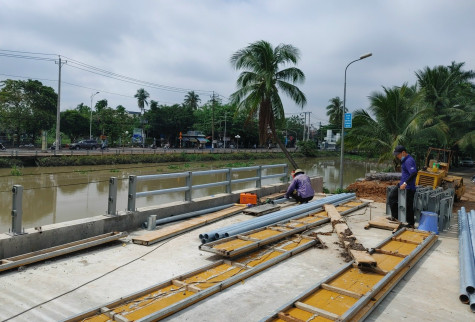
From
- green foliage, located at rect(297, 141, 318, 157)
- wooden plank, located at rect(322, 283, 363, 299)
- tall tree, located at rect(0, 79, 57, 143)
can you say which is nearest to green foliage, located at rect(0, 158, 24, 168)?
tall tree, located at rect(0, 79, 57, 143)

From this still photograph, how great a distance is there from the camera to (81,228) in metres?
6.51

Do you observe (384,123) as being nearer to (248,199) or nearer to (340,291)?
(248,199)

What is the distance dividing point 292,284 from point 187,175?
4.51 m

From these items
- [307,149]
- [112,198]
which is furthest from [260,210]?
[307,149]

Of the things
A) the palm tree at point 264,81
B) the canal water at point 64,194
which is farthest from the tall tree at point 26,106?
the palm tree at point 264,81

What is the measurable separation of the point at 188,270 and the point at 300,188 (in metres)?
5.55

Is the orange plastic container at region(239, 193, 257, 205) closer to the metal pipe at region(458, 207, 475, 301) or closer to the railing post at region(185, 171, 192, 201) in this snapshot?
the railing post at region(185, 171, 192, 201)

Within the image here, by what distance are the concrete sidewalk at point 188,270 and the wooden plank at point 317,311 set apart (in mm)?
354

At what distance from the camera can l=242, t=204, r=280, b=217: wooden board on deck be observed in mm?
9398

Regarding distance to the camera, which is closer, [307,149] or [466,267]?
[466,267]

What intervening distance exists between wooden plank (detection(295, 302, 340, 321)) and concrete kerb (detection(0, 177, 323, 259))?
415 cm

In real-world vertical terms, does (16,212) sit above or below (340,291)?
above

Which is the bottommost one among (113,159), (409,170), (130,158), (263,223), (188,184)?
(263,223)

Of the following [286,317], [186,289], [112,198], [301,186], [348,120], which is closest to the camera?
[286,317]
